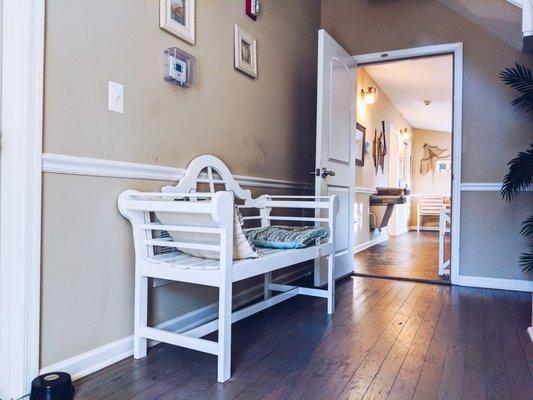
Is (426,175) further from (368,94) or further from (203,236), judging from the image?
(203,236)

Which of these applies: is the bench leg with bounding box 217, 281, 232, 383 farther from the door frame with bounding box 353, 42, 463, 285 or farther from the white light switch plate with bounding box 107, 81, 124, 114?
the door frame with bounding box 353, 42, 463, 285

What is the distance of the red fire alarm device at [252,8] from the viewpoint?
8.02 feet

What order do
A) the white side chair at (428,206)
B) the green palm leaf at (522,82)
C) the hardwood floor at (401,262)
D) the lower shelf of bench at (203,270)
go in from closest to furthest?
the lower shelf of bench at (203,270) → the green palm leaf at (522,82) → the hardwood floor at (401,262) → the white side chair at (428,206)

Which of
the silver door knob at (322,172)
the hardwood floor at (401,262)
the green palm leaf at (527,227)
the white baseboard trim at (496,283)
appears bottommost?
the hardwood floor at (401,262)

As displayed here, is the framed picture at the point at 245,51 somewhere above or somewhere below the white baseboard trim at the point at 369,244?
above

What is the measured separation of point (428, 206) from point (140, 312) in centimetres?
820

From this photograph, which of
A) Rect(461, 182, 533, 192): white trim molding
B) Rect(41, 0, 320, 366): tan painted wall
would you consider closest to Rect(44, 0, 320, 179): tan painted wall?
Rect(41, 0, 320, 366): tan painted wall

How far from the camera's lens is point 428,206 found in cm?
884

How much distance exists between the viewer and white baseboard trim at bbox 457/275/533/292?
2986 millimetres

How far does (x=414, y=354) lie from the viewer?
1.75 meters

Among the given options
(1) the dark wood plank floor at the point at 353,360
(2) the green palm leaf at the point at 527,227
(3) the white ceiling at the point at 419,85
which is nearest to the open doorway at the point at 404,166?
(3) the white ceiling at the point at 419,85

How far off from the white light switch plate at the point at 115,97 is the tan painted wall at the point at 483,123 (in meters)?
2.56

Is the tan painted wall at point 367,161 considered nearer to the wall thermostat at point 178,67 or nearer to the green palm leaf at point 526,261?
the green palm leaf at point 526,261

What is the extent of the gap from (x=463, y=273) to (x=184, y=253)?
2317 millimetres
